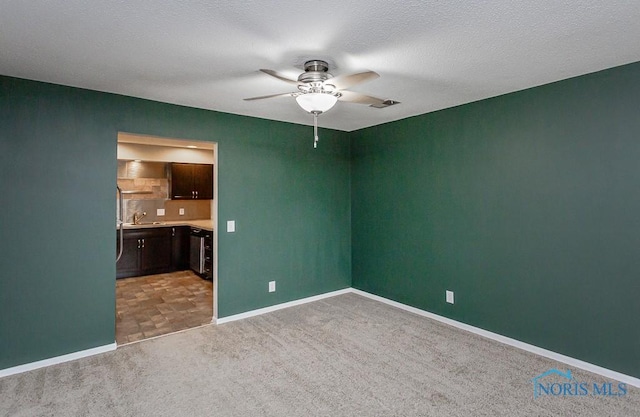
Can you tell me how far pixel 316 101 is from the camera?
2.35 metres

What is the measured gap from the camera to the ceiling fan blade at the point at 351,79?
206 centimetres

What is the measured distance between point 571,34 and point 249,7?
187 centimetres

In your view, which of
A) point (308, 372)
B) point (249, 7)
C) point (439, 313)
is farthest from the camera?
point (439, 313)

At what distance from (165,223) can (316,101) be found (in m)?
5.09

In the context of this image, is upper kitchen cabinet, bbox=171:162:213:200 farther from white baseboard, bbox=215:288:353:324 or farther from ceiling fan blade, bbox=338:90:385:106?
ceiling fan blade, bbox=338:90:385:106

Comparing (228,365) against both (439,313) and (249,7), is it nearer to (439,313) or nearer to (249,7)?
(439,313)

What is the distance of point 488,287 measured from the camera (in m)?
3.46

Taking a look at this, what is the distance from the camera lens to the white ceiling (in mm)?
1773

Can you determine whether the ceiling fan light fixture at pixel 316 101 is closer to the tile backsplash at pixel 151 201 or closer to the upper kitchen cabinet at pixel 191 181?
the upper kitchen cabinet at pixel 191 181

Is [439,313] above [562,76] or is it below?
below

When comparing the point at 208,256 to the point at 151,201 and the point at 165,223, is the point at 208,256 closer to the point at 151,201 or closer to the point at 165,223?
the point at 165,223

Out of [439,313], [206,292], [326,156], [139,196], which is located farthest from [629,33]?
[139,196]

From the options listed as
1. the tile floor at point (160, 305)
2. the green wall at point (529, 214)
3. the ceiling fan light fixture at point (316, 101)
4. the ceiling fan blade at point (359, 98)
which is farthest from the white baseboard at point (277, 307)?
the ceiling fan blade at point (359, 98)

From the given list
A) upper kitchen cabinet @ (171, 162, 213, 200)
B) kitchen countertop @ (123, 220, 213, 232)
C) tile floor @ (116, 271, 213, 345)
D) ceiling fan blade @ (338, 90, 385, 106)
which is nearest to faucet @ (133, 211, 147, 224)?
kitchen countertop @ (123, 220, 213, 232)
